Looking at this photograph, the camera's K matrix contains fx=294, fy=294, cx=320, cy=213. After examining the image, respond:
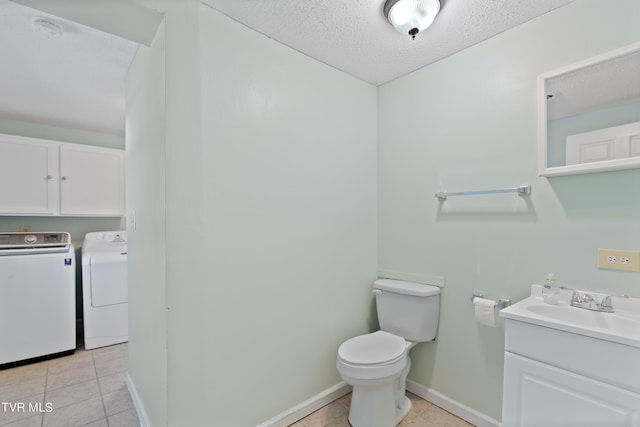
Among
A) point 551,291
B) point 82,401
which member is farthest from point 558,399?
point 82,401

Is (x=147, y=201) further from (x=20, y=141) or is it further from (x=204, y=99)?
(x=20, y=141)

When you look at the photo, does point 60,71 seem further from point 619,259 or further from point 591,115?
point 619,259

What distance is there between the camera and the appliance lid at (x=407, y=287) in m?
1.90

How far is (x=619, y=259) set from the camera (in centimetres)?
130

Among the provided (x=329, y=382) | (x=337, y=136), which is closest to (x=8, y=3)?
(x=337, y=136)

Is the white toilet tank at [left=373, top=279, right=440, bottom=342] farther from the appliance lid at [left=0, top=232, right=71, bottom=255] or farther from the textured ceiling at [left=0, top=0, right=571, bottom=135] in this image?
the appliance lid at [left=0, top=232, right=71, bottom=255]

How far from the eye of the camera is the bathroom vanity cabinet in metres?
1.00

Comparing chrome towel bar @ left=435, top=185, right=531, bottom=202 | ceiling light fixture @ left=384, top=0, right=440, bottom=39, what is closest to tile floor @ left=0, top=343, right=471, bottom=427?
chrome towel bar @ left=435, top=185, right=531, bottom=202

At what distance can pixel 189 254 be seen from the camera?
1437mm

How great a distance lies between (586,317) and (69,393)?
10.6 ft

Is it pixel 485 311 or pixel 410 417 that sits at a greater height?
pixel 485 311

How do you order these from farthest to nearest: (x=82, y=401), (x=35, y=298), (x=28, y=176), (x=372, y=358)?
(x=28, y=176) → (x=35, y=298) → (x=82, y=401) → (x=372, y=358)

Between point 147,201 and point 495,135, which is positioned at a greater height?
point 495,135

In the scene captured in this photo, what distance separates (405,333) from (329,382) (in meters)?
0.61
